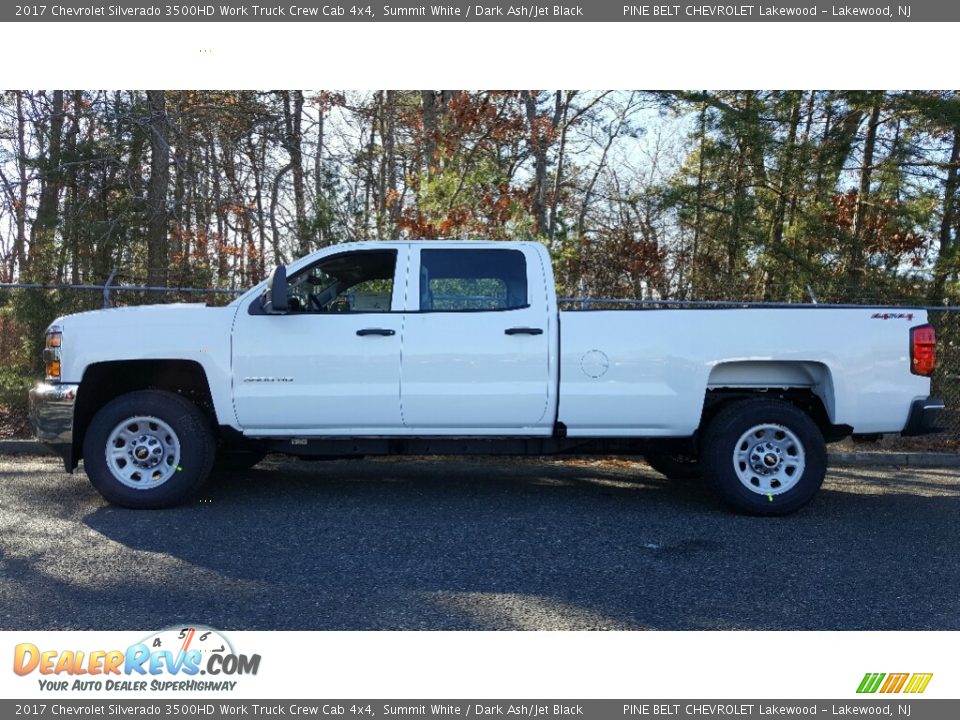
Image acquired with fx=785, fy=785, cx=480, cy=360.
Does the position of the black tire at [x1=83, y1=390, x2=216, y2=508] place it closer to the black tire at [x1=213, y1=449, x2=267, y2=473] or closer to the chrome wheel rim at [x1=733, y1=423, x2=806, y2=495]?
the black tire at [x1=213, y1=449, x2=267, y2=473]

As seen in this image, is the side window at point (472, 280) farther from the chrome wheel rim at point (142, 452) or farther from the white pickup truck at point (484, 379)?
the chrome wheel rim at point (142, 452)

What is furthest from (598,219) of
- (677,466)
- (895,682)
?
(895,682)

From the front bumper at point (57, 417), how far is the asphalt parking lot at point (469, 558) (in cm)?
52

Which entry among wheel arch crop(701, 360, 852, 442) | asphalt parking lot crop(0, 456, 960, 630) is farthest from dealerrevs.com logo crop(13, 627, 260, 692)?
wheel arch crop(701, 360, 852, 442)

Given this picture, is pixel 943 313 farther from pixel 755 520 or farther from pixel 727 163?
pixel 755 520

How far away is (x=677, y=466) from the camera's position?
7.30m

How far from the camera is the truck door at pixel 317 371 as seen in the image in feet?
19.8

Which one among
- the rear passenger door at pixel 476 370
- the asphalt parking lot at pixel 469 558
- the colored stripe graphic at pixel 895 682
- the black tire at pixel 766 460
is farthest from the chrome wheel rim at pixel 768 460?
the colored stripe graphic at pixel 895 682

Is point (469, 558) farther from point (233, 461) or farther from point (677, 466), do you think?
point (233, 461)

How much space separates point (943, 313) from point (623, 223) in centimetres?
551

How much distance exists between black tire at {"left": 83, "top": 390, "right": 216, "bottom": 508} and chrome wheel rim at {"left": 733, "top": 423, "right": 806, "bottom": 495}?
4.13 m

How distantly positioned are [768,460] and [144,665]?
4533mm

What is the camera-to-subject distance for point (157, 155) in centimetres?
1246

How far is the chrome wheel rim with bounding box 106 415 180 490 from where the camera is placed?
237 inches
